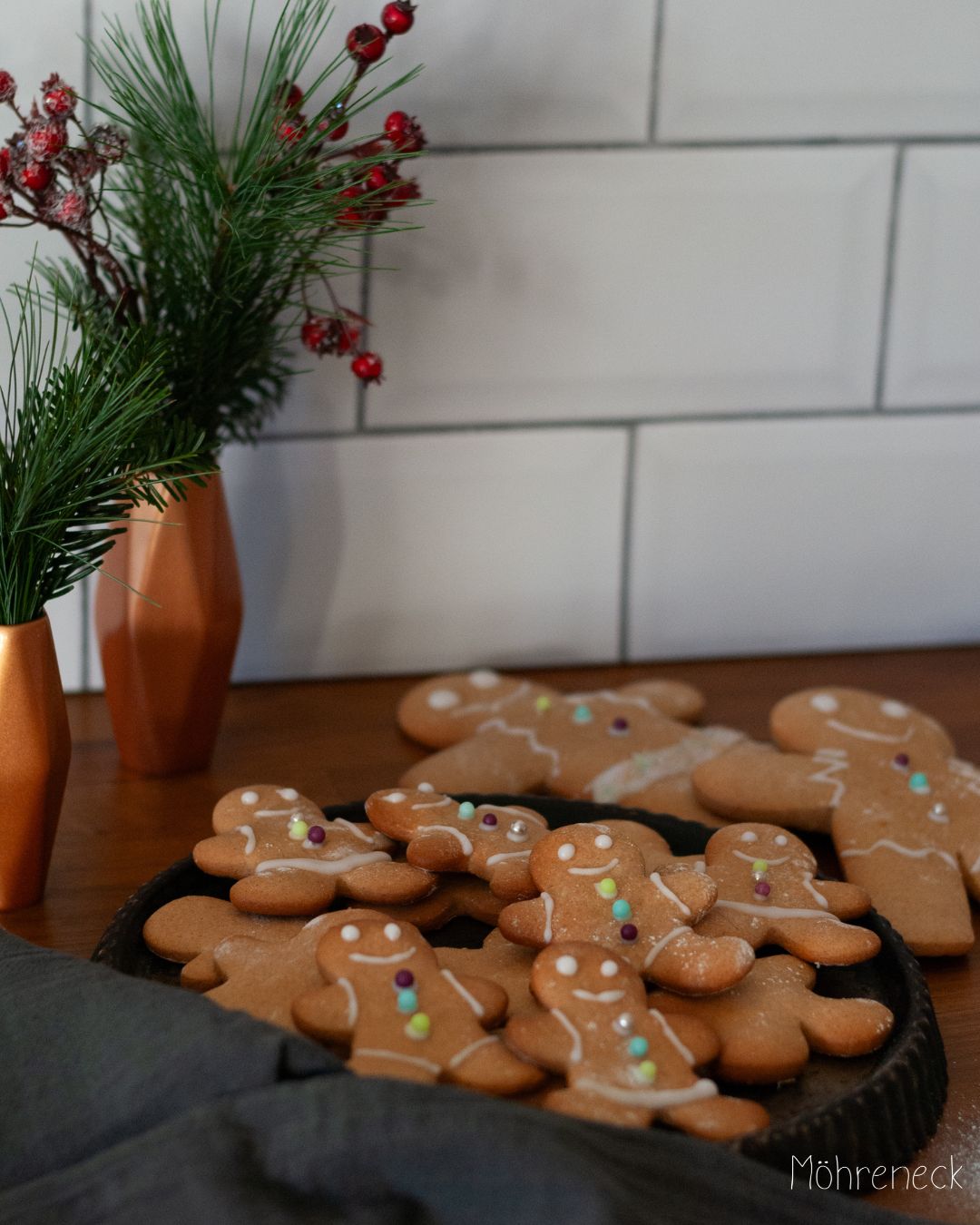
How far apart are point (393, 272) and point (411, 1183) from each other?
0.62m

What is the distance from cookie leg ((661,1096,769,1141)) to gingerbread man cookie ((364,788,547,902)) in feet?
0.46

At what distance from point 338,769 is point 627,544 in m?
0.28

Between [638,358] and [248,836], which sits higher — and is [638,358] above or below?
above

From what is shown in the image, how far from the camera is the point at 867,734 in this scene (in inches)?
33.2

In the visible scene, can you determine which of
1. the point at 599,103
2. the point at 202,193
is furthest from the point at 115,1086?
the point at 599,103

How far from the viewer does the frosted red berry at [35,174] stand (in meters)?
0.68

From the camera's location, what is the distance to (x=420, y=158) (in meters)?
0.89

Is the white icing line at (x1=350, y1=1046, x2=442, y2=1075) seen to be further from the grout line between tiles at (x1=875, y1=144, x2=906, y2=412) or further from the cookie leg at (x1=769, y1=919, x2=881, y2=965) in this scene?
the grout line between tiles at (x1=875, y1=144, x2=906, y2=412)


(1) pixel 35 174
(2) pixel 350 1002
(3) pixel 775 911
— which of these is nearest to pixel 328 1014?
(2) pixel 350 1002

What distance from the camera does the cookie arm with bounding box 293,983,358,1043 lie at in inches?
20.6

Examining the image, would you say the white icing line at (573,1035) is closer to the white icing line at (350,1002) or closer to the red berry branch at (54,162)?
the white icing line at (350,1002)

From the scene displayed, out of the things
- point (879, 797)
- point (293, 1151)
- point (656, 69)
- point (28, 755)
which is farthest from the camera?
point (656, 69)

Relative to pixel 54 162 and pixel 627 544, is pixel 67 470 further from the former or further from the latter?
pixel 627 544

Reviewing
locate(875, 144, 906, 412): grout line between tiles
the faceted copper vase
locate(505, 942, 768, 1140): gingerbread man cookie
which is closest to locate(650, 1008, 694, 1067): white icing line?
locate(505, 942, 768, 1140): gingerbread man cookie
